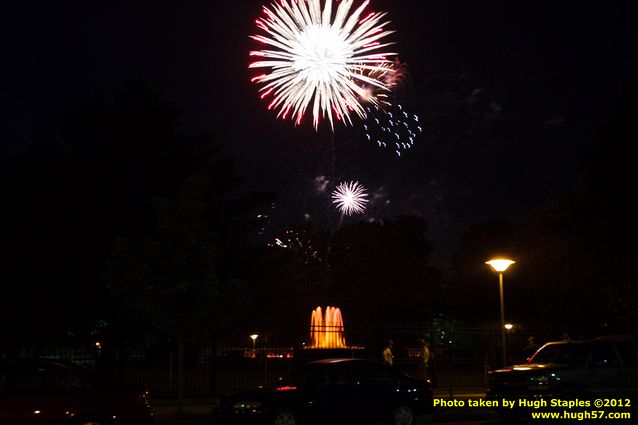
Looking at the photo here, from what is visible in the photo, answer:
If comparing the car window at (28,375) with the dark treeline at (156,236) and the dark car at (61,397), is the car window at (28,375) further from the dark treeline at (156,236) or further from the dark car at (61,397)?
the dark treeline at (156,236)

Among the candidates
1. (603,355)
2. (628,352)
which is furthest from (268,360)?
(628,352)

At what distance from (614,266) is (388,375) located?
2027cm

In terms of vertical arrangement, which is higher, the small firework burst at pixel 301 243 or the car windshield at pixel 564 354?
the small firework burst at pixel 301 243

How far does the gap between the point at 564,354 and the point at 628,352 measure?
1498 millimetres

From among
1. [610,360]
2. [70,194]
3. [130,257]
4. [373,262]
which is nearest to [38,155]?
[70,194]

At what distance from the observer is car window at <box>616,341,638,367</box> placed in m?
17.4

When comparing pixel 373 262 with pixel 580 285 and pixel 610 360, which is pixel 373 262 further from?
pixel 610 360

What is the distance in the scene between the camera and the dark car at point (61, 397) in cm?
1191

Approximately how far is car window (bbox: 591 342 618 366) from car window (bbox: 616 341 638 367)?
0.20 m

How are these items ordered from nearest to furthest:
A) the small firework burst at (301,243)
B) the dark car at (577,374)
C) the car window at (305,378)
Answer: the car window at (305,378)
the dark car at (577,374)
the small firework burst at (301,243)

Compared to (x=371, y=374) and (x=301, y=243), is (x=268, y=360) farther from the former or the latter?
(x=301, y=243)

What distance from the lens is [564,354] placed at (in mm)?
17625

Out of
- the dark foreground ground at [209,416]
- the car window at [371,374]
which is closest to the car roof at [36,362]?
the dark foreground ground at [209,416]

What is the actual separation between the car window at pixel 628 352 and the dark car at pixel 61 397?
441 inches
